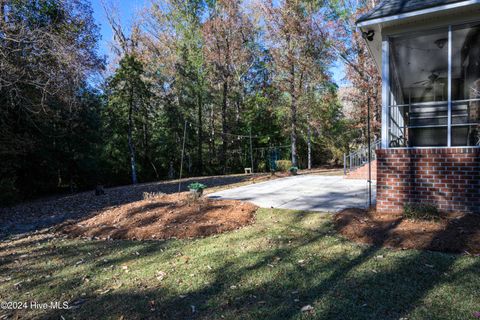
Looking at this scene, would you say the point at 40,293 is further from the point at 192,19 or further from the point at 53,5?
the point at 192,19

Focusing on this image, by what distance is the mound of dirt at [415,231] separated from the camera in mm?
3672

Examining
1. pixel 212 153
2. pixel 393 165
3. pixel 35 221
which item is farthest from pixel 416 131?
pixel 212 153

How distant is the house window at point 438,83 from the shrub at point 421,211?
44.0 inches

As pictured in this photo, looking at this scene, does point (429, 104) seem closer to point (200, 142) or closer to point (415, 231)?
point (415, 231)

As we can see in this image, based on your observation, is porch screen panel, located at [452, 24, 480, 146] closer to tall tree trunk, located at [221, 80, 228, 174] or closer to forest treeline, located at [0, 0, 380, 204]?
forest treeline, located at [0, 0, 380, 204]

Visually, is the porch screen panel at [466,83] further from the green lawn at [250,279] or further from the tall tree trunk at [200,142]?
the tall tree trunk at [200,142]

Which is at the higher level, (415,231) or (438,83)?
(438,83)

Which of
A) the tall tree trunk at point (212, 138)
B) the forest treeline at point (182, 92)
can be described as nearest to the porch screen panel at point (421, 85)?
the forest treeline at point (182, 92)

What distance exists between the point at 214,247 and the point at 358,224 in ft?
7.45

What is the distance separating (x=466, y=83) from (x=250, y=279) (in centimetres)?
687

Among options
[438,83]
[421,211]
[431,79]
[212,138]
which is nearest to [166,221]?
[421,211]

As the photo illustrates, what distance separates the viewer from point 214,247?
171 inches

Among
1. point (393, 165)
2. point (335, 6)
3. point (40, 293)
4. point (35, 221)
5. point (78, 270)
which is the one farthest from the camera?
point (335, 6)

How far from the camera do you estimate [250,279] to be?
3.26 meters
